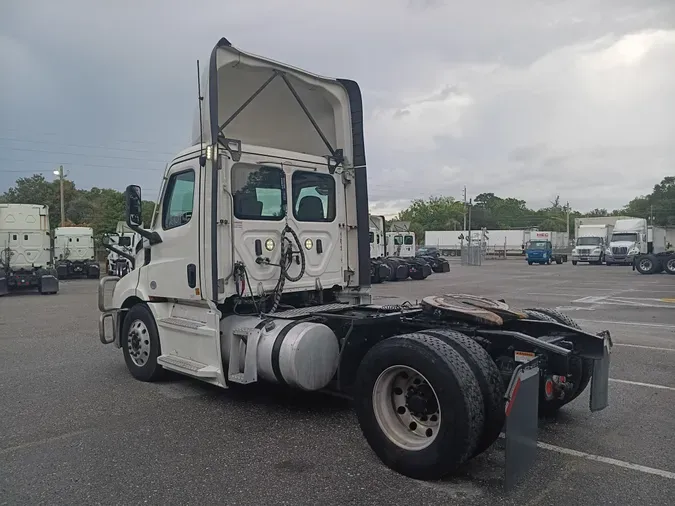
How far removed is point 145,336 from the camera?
694cm

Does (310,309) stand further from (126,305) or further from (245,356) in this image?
(126,305)

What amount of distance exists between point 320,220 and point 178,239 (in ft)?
5.60

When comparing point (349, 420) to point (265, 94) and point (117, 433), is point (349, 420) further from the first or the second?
point (265, 94)

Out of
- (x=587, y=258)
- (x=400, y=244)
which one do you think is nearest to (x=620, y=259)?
(x=587, y=258)

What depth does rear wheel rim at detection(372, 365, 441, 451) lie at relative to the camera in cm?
426

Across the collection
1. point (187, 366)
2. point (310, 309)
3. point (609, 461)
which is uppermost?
point (310, 309)

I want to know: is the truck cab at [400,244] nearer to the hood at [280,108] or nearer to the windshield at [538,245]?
the windshield at [538,245]

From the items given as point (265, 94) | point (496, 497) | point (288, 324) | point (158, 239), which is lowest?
point (496, 497)

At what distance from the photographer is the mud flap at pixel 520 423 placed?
3684 mm

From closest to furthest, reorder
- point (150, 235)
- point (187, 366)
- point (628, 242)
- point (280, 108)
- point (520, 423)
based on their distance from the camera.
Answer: point (520, 423) → point (187, 366) → point (150, 235) → point (280, 108) → point (628, 242)

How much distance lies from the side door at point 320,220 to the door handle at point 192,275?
4.08 ft

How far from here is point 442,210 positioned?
3824 inches

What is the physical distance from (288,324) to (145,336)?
2289 mm

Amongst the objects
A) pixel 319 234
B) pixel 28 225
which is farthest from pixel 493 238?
pixel 319 234
